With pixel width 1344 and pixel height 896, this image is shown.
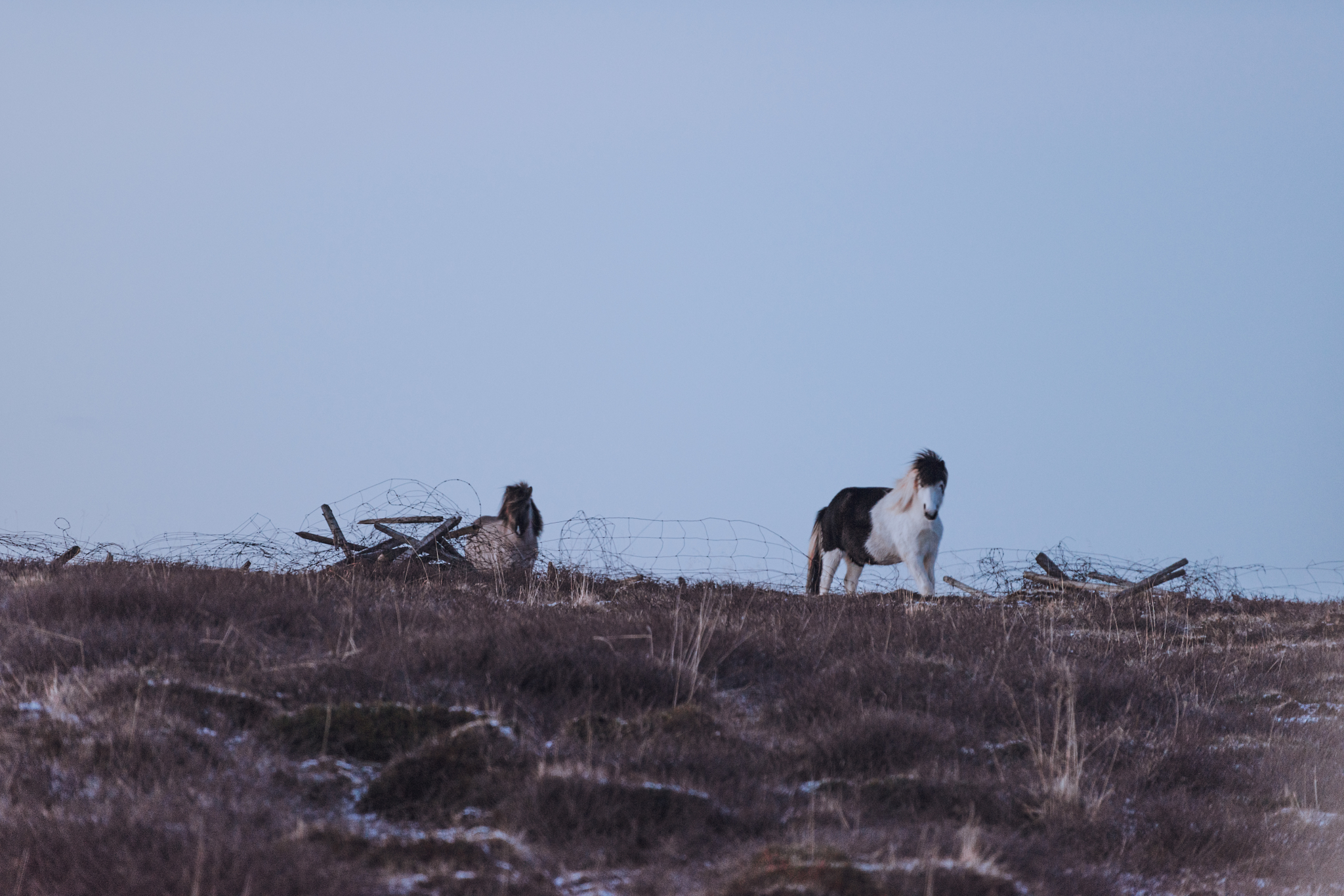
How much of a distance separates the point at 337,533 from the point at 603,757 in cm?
871

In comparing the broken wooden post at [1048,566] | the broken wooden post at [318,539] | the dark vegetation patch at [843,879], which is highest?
the broken wooden post at [1048,566]

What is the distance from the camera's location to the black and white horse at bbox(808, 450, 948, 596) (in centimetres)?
1462

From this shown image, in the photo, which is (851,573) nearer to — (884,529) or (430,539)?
(884,529)

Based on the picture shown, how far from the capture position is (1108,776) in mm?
5312

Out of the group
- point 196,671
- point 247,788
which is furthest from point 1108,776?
point 196,671

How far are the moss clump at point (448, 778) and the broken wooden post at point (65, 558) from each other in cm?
707

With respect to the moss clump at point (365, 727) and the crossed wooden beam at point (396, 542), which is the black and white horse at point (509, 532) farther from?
the moss clump at point (365, 727)

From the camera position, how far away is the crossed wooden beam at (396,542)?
40.6ft

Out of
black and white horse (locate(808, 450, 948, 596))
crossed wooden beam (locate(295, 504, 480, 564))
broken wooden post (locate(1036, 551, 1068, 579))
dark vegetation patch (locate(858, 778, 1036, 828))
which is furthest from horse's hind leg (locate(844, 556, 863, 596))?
dark vegetation patch (locate(858, 778, 1036, 828))

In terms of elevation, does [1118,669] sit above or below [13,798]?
above

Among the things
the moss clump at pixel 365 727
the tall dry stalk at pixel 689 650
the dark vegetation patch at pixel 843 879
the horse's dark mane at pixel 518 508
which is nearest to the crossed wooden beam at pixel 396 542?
the horse's dark mane at pixel 518 508

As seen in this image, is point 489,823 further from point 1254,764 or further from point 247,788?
point 1254,764

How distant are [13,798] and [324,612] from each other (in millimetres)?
2917

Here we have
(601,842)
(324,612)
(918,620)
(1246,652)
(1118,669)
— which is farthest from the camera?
(1246,652)
